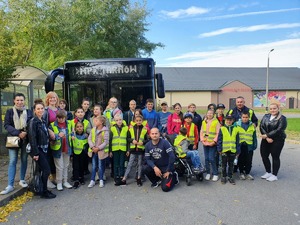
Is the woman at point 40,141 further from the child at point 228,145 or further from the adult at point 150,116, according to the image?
the child at point 228,145

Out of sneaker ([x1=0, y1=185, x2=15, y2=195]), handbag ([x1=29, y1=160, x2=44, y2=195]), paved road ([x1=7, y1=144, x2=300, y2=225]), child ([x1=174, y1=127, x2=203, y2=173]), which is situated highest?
child ([x1=174, y1=127, x2=203, y2=173])

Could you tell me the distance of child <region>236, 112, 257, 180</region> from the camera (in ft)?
21.7

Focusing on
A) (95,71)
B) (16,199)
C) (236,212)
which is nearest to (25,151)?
(16,199)

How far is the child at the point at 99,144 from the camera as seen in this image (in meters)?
6.21

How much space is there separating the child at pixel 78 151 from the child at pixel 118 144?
61 centimetres

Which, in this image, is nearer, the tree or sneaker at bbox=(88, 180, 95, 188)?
sneaker at bbox=(88, 180, 95, 188)

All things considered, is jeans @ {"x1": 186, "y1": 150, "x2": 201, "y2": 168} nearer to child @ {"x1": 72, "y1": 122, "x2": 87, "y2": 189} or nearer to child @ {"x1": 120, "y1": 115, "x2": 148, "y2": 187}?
child @ {"x1": 120, "y1": 115, "x2": 148, "y2": 187}

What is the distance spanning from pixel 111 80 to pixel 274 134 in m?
4.24

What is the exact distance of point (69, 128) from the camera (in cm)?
616

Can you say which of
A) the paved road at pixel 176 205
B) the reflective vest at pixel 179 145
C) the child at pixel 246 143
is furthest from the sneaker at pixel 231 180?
the reflective vest at pixel 179 145

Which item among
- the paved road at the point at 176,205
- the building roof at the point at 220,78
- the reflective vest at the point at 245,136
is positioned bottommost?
the paved road at the point at 176,205

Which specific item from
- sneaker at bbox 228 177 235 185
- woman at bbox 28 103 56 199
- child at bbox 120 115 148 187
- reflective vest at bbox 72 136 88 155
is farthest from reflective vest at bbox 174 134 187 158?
woman at bbox 28 103 56 199

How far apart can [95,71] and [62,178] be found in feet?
10.1

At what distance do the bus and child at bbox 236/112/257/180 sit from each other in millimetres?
2203
